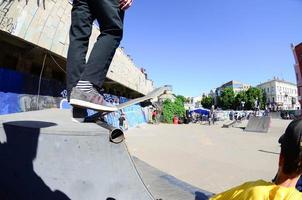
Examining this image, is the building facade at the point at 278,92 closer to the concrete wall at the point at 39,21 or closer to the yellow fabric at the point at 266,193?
the concrete wall at the point at 39,21

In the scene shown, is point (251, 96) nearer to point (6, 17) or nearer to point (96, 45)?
point (6, 17)

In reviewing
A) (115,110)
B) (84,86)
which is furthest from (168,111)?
(84,86)

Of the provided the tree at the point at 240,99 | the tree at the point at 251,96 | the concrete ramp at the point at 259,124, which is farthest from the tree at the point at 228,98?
the concrete ramp at the point at 259,124

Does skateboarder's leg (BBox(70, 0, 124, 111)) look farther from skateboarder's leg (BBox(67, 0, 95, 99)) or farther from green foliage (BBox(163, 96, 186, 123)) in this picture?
green foliage (BBox(163, 96, 186, 123))

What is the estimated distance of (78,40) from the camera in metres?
2.14

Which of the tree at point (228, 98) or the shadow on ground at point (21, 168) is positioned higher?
the tree at point (228, 98)

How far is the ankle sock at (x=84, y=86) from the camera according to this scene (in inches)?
80.4

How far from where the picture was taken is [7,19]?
7.91 m

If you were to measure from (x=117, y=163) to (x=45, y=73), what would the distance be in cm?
1211

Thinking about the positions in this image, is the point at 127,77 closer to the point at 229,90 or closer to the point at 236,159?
the point at 236,159

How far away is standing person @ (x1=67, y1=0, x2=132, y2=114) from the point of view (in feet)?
6.89

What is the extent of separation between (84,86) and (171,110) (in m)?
48.7

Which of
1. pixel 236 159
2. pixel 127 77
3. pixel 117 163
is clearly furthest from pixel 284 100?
pixel 117 163

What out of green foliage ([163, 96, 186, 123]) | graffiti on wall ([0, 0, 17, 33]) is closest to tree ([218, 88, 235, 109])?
green foliage ([163, 96, 186, 123])
